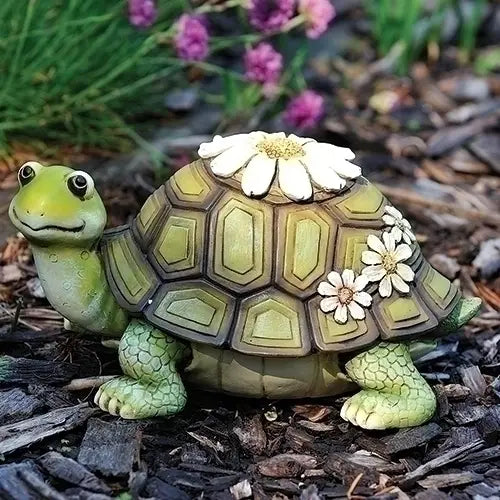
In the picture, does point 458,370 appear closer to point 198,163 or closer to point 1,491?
point 198,163

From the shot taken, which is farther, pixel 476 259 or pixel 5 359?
pixel 476 259

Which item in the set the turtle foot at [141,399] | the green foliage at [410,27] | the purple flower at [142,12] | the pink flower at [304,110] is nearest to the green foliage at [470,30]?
the green foliage at [410,27]

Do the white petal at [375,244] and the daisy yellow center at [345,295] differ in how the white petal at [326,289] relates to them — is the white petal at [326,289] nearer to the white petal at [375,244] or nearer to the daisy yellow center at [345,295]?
the daisy yellow center at [345,295]

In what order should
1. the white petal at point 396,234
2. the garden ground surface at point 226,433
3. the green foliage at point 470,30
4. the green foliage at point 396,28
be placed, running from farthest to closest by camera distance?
1. the green foliage at point 470,30
2. the green foliage at point 396,28
3. the white petal at point 396,234
4. the garden ground surface at point 226,433

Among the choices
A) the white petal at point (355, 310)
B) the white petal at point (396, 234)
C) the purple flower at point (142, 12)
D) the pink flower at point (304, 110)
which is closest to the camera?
the white petal at point (355, 310)

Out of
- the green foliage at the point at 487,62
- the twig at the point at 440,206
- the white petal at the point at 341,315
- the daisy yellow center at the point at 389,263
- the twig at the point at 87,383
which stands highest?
the daisy yellow center at the point at 389,263

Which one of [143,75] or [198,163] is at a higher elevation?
[198,163]

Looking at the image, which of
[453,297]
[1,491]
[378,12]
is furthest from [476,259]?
[378,12]

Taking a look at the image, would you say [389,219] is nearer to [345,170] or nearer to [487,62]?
[345,170]

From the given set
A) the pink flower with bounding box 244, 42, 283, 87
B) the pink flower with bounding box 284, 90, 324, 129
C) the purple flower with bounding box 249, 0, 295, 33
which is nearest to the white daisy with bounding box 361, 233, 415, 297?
the purple flower with bounding box 249, 0, 295, 33
